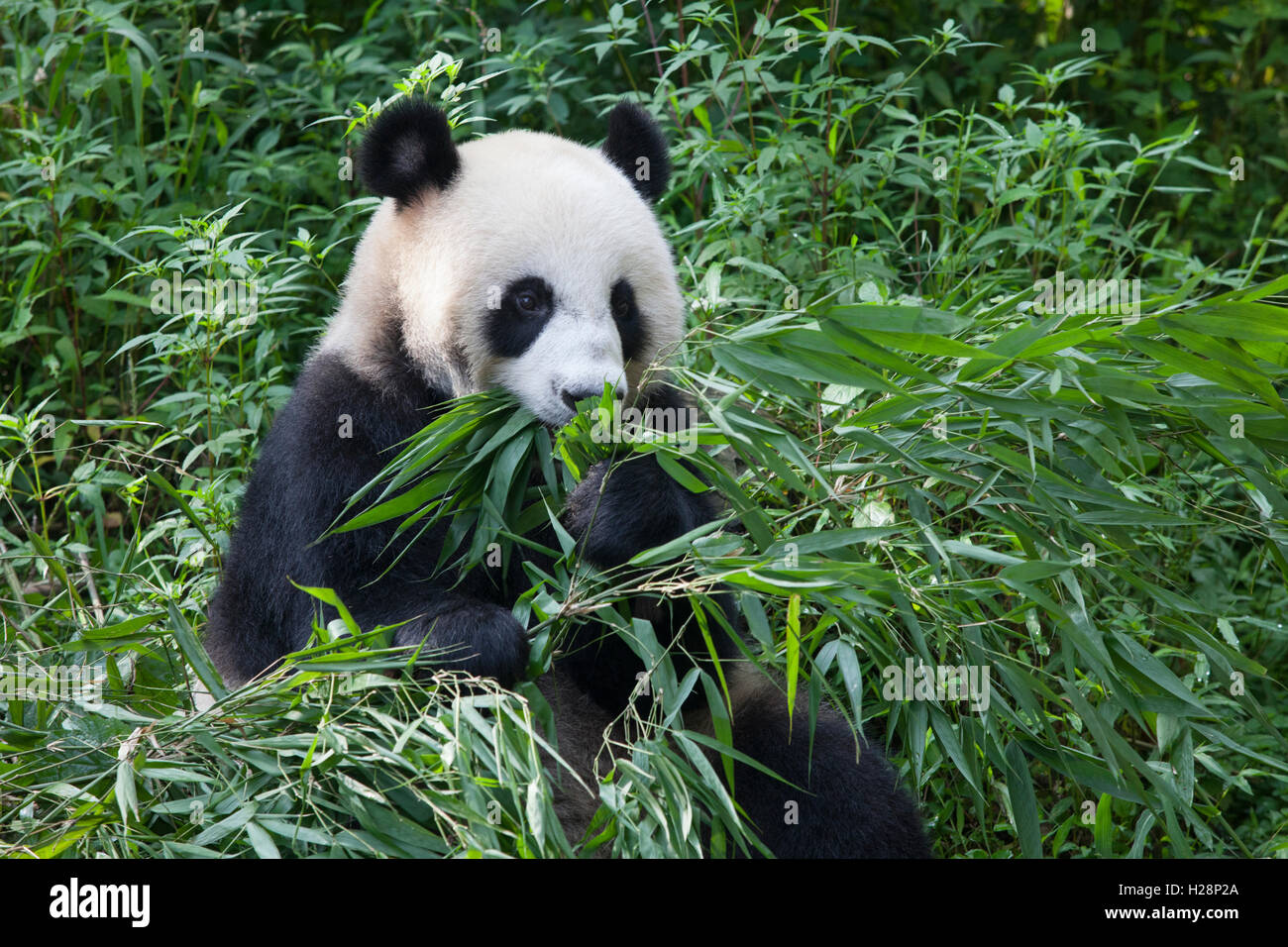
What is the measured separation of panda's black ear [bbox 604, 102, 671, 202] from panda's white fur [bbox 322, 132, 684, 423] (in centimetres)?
36

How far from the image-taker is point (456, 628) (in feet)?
9.55

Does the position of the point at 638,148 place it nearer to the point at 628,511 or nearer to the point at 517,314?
the point at 517,314

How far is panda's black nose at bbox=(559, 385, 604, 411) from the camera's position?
301cm

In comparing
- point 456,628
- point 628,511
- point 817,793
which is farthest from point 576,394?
point 817,793

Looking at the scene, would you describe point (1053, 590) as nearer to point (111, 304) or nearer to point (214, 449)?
point (214, 449)

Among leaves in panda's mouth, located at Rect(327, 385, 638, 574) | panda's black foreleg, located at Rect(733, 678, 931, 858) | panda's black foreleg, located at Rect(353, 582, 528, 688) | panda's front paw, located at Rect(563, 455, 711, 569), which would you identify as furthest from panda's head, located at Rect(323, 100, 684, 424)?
panda's black foreleg, located at Rect(733, 678, 931, 858)

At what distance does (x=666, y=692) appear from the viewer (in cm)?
278

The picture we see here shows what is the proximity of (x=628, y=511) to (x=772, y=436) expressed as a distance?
1.25ft

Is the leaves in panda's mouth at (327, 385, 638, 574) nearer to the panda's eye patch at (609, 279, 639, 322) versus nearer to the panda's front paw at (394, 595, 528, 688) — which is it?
the panda's front paw at (394, 595, 528, 688)

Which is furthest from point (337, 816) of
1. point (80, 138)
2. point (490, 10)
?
point (490, 10)

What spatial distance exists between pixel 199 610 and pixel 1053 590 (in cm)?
253

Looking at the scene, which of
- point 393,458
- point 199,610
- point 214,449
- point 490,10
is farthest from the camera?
point 490,10

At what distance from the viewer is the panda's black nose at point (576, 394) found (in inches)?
118

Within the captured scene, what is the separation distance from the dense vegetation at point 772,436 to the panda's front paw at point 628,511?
103mm
